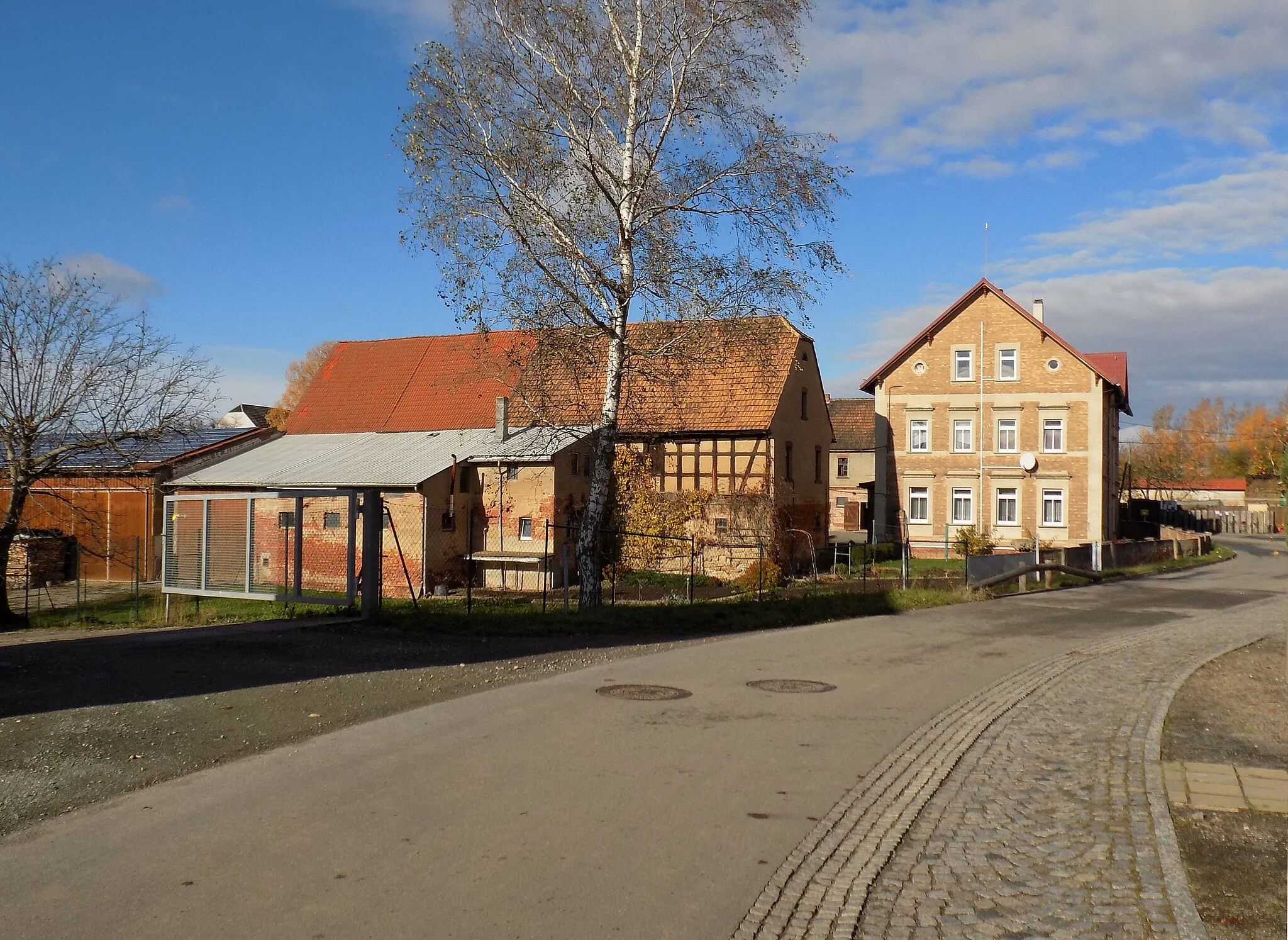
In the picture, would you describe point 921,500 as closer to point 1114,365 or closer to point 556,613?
point 1114,365

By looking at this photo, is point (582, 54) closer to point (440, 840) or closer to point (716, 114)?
point (716, 114)

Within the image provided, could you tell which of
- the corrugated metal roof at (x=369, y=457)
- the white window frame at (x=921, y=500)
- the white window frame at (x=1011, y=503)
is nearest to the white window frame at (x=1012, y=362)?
the white window frame at (x=1011, y=503)

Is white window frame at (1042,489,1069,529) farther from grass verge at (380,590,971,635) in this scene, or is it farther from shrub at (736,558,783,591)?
grass verge at (380,590,971,635)

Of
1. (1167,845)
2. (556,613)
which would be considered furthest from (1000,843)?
(556,613)

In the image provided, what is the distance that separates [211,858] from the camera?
560 cm

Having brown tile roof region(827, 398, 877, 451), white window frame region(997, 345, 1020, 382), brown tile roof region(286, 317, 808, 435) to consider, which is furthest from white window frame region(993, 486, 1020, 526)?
brown tile roof region(286, 317, 808, 435)

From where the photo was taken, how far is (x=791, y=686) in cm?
1143

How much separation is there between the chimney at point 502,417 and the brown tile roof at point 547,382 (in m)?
0.42

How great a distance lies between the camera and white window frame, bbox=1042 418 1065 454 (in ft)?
140

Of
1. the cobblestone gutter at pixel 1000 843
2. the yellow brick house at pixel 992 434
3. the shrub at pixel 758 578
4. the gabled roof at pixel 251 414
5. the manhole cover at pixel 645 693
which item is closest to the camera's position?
the cobblestone gutter at pixel 1000 843

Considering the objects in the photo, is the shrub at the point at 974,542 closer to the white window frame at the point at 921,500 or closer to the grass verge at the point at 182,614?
the white window frame at the point at 921,500

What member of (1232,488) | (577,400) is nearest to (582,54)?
(577,400)

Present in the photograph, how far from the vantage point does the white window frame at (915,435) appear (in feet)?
148

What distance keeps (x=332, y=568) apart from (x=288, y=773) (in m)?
22.4
